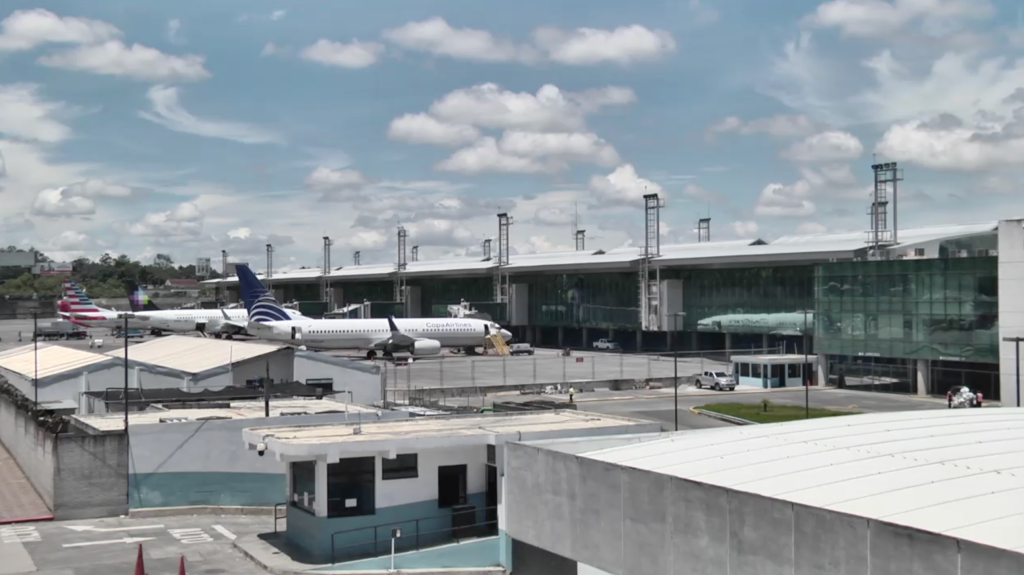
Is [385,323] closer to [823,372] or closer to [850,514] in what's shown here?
[823,372]

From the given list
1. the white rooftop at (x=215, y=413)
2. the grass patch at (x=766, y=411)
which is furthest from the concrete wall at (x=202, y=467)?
the grass patch at (x=766, y=411)

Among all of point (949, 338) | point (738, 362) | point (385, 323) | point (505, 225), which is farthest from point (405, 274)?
point (949, 338)

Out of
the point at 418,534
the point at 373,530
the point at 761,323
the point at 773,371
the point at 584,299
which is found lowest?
the point at 418,534

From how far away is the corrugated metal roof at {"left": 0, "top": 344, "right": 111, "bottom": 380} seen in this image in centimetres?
5084

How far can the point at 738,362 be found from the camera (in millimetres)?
75188

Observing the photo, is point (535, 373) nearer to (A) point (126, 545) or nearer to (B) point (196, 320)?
(A) point (126, 545)

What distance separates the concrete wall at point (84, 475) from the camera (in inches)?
1251

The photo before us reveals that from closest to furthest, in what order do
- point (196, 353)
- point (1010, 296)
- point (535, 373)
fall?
point (196, 353)
point (1010, 296)
point (535, 373)

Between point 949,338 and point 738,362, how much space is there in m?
15.7

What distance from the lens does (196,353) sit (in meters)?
54.2

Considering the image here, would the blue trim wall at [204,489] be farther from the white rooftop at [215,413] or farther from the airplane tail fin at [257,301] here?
the airplane tail fin at [257,301]

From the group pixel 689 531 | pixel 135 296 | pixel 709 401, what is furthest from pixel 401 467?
pixel 135 296

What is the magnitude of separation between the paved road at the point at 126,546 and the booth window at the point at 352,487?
7.89 ft

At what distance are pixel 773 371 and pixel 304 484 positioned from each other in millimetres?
51985
